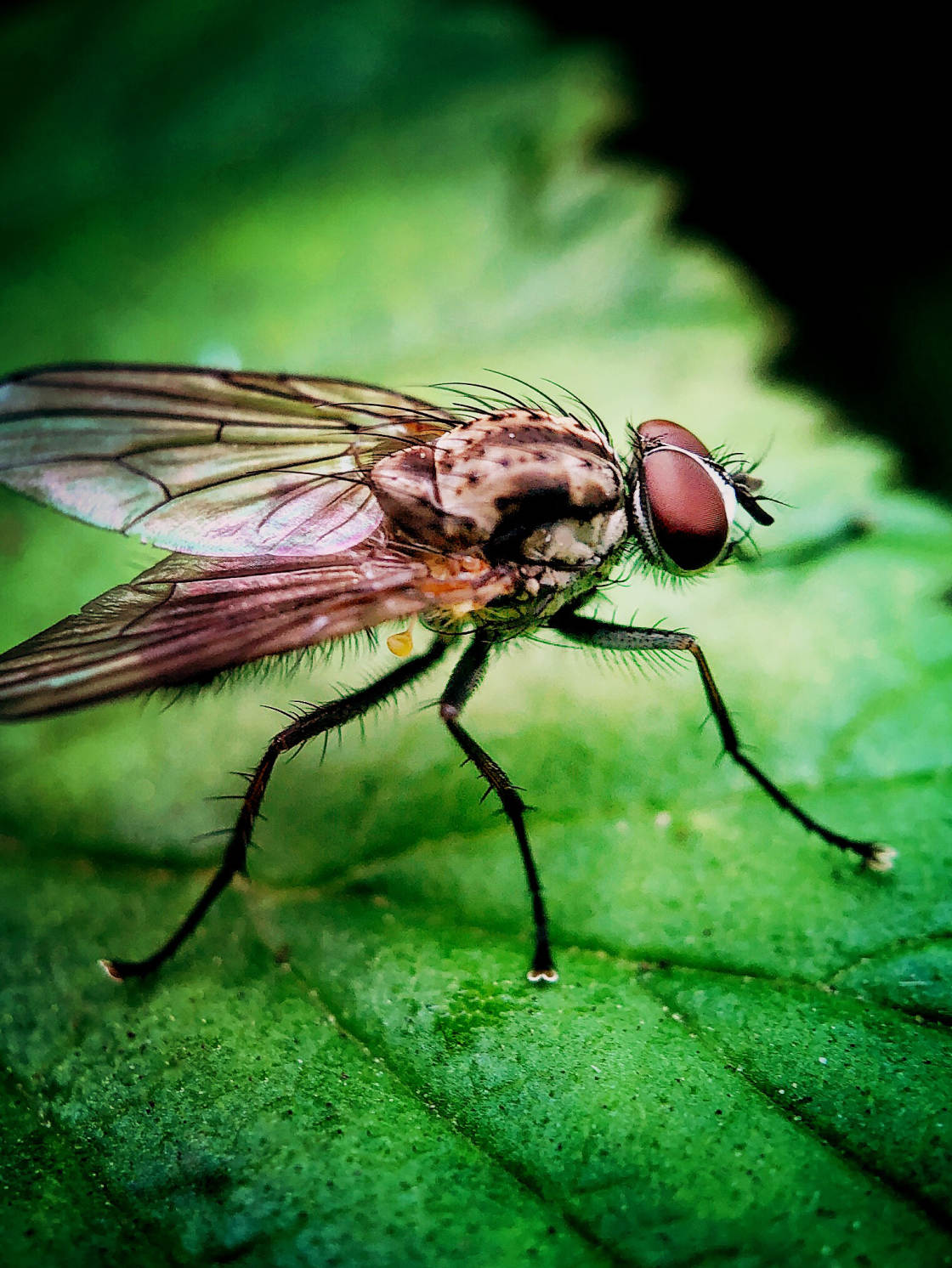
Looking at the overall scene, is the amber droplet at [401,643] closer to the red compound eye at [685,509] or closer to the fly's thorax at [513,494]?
the fly's thorax at [513,494]

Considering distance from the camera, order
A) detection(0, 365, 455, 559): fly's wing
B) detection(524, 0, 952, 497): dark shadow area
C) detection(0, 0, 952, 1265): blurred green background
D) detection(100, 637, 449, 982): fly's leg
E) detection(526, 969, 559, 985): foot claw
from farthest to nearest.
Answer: detection(524, 0, 952, 497): dark shadow area
detection(0, 365, 455, 559): fly's wing
detection(100, 637, 449, 982): fly's leg
detection(526, 969, 559, 985): foot claw
detection(0, 0, 952, 1265): blurred green background

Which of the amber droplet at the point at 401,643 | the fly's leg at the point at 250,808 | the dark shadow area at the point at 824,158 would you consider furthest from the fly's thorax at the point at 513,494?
the dark shadow area at the point at 824,158

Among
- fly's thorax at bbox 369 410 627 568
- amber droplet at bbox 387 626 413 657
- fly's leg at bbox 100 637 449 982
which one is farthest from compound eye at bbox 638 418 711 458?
fly's leg at bbox 100 637 449 982

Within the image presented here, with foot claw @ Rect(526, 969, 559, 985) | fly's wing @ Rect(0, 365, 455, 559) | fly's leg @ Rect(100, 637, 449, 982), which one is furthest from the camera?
fly's wing @ Rect(0, 365, 455, 559)

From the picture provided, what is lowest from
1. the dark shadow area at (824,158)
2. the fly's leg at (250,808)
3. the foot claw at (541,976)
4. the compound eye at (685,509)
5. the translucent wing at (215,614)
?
the foot claw at (541,976)

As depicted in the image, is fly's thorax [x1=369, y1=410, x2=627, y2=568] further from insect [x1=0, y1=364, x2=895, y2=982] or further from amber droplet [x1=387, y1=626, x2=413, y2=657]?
amber droplet [x1=387, y1=626, x2=413, y2=657]

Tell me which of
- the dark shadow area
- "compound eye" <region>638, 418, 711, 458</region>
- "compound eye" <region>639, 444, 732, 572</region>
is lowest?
"compound eye" <region>639, 444, 732, 572</region>

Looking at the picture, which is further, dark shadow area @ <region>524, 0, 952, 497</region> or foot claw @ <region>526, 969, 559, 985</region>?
dark shadow area @ <region>524, 0, 952, 497</region>

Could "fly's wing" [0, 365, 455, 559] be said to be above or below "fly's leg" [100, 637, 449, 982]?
above

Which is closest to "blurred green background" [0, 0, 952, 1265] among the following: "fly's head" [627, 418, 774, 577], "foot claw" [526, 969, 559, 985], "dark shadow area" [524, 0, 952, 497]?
"foot claw" [526, 969, 559, 985]
